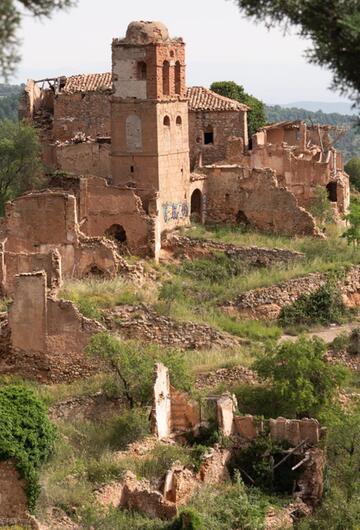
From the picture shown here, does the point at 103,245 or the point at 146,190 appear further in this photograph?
the point at 146,190

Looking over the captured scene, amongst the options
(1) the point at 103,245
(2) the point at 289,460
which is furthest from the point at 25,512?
(1) the point at 103,245

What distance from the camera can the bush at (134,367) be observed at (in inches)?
1017

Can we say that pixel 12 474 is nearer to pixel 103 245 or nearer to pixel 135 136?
pixel 103 245

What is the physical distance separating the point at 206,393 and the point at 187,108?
1302 cm

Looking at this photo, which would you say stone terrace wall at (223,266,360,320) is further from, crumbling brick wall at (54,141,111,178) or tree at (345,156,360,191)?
tree at (345,156,360,191)

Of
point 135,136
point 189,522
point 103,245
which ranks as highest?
point 135,136

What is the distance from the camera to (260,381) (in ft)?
88.2

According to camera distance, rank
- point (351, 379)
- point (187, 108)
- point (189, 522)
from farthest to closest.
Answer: point (187, 108), point (351, 379), point (189, 522)

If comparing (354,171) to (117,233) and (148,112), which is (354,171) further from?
(117,233)

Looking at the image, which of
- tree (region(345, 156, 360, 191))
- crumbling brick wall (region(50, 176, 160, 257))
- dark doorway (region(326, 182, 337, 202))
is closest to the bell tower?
crumbling brick wall (region(50, 176, 160, 257))

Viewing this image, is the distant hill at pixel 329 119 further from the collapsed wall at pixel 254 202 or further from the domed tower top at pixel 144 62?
the domed tower top at pixel 144 62

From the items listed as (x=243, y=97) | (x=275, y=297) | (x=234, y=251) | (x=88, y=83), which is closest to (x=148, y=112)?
(x=234, y=251)

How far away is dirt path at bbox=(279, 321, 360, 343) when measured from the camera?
3011cm

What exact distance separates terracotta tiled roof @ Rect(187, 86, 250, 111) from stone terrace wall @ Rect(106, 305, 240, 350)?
1263cm
